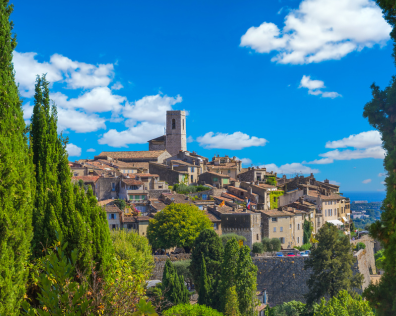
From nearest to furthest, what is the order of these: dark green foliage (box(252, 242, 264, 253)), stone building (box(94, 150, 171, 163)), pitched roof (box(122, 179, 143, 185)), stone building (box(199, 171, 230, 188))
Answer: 1. dark green foliage (box(252, 242, 264, 253))
2. pitched roof (box(122, 179, 143, 185))
3. stone building (box(199, 171, 230, 188))
4. stone building (box(94, 150, 171, 163))

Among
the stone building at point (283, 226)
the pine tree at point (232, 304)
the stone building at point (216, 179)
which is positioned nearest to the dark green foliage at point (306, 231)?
the stone building at point (283, 226)

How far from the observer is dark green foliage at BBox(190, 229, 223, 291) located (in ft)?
103

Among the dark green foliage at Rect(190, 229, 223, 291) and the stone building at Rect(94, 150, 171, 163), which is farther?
the stone building at Rect(94, 150, 171, 163)

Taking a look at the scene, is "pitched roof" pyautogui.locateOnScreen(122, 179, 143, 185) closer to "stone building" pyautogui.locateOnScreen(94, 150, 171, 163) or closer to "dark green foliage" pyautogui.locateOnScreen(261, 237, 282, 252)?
"dark green foliage" pyautogui.locateOnScreen(261, 237, 282, 252)

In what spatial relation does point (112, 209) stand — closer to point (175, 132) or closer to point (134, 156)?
point (134, 156)

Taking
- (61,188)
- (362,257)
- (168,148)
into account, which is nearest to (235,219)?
(362,257)

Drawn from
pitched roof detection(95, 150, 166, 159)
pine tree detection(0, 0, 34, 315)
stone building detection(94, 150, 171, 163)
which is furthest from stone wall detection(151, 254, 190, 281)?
pitched roof detection(95, 150, 166, 159)

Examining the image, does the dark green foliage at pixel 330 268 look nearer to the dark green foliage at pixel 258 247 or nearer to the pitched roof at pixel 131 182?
the dark green foliage at pixel 258 247

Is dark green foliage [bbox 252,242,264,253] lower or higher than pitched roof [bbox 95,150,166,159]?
lower

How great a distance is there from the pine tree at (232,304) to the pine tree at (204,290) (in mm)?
3030

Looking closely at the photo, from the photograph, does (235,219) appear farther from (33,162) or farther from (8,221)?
(8,221)

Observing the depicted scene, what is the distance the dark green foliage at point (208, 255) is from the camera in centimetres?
3131

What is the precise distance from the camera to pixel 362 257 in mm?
36312

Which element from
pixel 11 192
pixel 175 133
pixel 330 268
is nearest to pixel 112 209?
pixel 330 268
